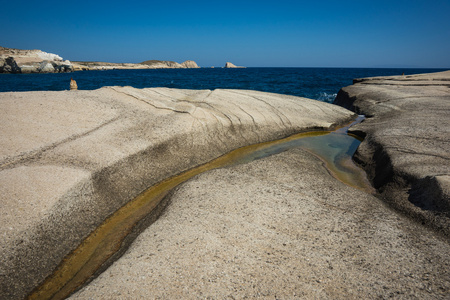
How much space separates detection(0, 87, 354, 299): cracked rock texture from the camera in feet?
12.8

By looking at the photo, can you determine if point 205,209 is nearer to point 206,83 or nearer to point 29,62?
point 206,83

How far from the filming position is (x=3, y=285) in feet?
10.8

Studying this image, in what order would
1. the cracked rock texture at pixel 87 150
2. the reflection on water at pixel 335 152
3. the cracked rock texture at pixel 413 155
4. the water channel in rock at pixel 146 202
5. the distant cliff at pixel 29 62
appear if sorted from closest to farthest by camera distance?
the water channel in rock at pixel 146 202
the cracked rock texture at pixel 87 150
the cracked rock texture at pixel 413 155
the reflection on water at pixel 335 152
the distant cliff at pixel 29 62

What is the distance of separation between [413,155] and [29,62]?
92337mm

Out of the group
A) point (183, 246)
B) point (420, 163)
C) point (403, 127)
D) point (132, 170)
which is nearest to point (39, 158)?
point (132, 170)

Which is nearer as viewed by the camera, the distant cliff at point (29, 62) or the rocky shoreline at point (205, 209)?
the rocky shoreline at point (205, 209)

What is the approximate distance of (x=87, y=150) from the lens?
5.86 meters

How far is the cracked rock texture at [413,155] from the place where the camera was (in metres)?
4.59

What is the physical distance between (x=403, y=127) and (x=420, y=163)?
317 cm

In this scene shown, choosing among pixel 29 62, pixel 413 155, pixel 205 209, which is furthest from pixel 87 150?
pixel 29 62

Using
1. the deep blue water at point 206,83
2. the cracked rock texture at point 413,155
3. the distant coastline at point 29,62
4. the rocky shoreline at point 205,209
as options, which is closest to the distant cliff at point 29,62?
the distant coastline at point 29,62

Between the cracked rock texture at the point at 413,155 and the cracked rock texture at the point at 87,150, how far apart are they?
343cm

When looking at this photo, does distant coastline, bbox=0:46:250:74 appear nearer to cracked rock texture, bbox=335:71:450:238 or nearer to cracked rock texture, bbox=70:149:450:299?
cracked rock texture, bbox=70:149:450:299

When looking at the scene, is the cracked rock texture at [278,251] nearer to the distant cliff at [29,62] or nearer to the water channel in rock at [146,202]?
the water channel in rock at [146,202]
